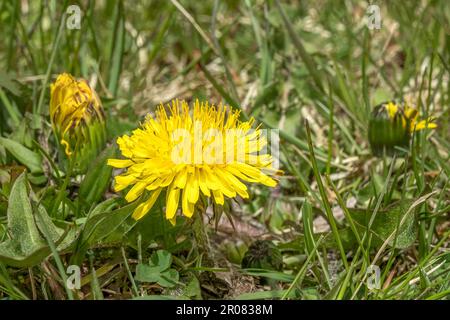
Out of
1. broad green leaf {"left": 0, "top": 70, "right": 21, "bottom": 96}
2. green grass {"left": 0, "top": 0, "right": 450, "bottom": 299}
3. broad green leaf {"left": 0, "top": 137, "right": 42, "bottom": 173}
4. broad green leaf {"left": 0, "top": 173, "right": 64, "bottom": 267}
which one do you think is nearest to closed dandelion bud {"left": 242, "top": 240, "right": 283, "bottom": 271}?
green grass {"left": 0, "top": 0, "right": 450, "bottom": 299}

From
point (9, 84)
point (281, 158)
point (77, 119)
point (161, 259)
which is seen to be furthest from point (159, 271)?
point (9, 84)

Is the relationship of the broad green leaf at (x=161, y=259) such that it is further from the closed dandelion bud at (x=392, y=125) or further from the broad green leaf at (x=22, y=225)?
the closed dandelion bud at (x=392, y=125)

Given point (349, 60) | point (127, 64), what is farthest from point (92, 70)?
point (349, 60)

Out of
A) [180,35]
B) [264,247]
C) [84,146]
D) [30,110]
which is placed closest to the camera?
[264,247]
